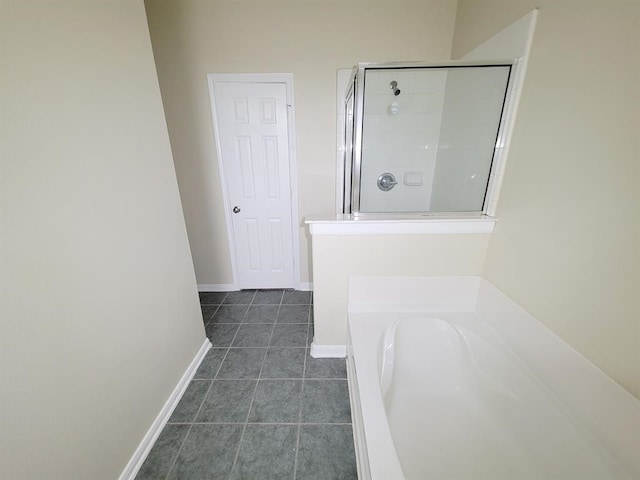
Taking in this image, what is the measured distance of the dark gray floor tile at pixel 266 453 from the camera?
111cm

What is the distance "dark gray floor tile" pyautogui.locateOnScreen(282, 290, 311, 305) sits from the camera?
2.45 meters

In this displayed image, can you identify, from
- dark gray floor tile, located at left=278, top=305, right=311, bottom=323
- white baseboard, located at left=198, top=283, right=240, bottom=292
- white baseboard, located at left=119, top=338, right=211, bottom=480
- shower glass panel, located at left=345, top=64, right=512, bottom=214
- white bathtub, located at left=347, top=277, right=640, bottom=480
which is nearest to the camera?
white bathtub, located at left=347, top=277, right=640, bottom=480

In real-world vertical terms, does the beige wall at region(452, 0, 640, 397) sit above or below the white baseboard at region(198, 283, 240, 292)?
above

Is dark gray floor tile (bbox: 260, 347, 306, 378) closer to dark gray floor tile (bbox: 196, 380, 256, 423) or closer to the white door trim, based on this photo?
dark gray floor tile (bbox: 196, 380, 256, 423)

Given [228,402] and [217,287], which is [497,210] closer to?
[228,402]

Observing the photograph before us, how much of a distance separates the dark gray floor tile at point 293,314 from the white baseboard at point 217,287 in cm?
66

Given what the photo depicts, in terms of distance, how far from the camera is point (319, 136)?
2.20 m

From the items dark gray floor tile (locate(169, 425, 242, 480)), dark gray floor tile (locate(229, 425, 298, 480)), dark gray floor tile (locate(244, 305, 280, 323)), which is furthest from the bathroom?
dark gray floor tile (locate(244, 305, 280, 323))

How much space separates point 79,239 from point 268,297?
1.79 meters

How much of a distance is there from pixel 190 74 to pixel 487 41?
217cm

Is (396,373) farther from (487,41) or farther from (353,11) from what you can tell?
(353,11)

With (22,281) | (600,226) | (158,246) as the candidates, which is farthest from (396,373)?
(22,281)

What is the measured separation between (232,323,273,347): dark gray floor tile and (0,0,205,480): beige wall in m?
0.63

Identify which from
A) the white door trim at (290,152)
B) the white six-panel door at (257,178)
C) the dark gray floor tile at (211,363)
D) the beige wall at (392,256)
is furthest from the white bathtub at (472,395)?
the white six-panel door at (257,178)
